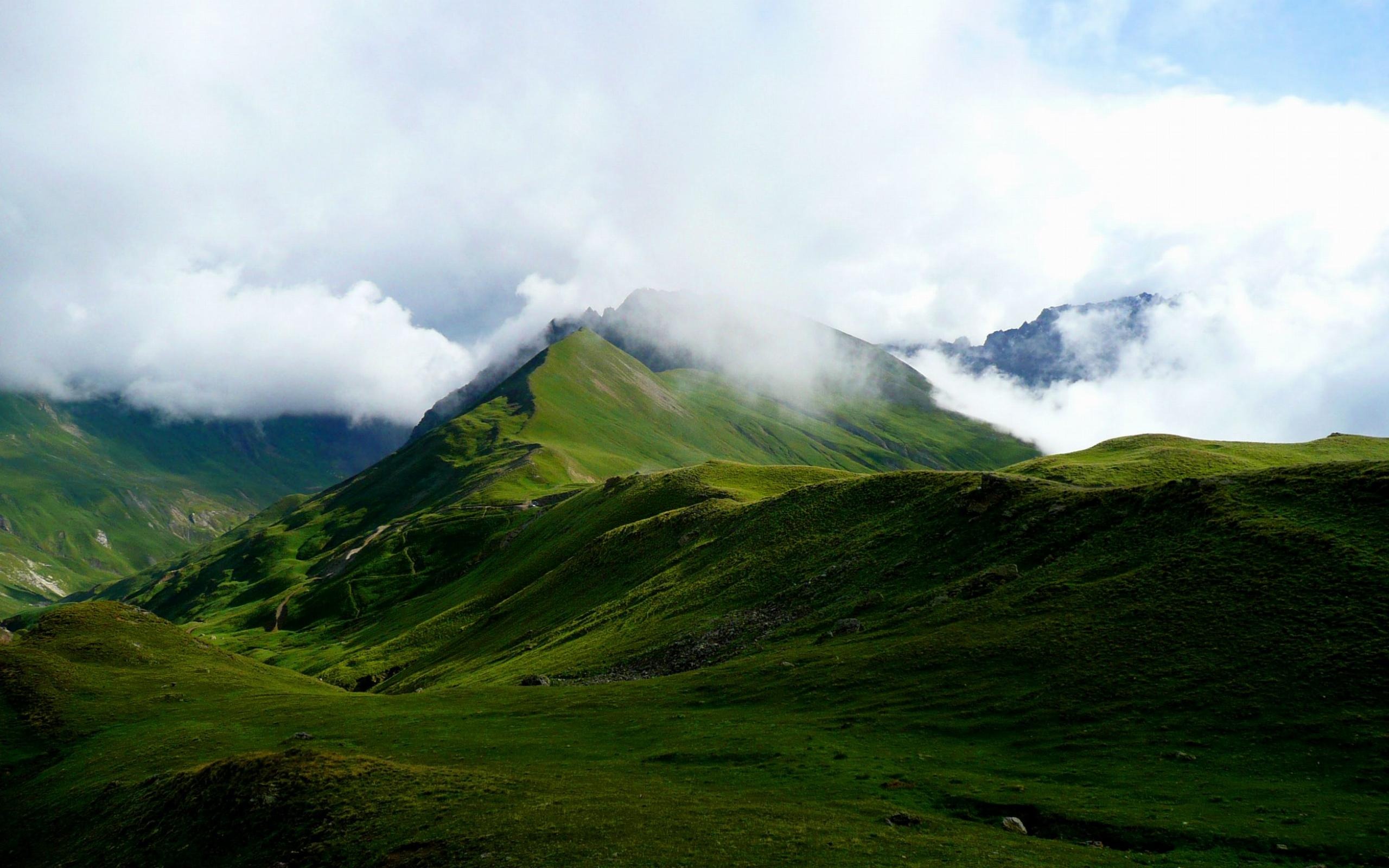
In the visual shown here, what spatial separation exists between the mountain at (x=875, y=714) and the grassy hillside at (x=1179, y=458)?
794 mm

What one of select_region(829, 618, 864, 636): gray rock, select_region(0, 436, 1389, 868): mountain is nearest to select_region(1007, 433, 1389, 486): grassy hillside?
select_region(0, 436, 1389, 868): mountain

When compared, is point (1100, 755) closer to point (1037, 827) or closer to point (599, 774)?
Answer: point (1037, 827)

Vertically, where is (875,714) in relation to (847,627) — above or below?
below

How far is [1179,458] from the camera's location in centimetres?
9706

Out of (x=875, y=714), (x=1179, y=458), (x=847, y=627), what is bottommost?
(x=875, y=714)

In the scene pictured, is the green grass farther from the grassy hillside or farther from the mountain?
the grassy hillside

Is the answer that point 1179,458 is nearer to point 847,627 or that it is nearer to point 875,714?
point 847,627

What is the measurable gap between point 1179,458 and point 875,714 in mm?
66488

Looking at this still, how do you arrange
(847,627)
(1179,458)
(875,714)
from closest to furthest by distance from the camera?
(875,714) < (847,627) < (1179,458)

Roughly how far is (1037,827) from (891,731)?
15.0m

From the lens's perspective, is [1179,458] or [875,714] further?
[1179,458]

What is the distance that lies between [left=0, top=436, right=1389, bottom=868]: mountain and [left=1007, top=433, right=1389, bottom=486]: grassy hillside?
0.79 m

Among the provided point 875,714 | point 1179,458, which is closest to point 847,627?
point 875,714

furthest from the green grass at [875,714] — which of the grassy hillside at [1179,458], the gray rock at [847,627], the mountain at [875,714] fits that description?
the gray rock at [847,627]
